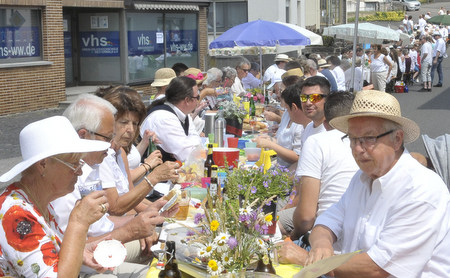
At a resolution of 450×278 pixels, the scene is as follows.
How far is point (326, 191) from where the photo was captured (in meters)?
4.57

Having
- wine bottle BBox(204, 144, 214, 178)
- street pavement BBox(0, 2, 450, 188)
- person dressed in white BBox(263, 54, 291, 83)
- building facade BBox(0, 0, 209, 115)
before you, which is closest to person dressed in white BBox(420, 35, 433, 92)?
street pavement BBox(0, 2, 450, 188)

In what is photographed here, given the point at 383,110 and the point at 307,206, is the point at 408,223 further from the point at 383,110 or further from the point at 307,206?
the point at 307,206

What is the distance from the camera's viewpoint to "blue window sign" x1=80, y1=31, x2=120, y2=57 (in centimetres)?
2042

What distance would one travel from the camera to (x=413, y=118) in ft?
55.5

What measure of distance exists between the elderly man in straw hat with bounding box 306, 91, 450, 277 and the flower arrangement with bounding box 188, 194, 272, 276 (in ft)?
1.34

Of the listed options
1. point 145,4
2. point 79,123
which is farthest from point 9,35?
point 79,123

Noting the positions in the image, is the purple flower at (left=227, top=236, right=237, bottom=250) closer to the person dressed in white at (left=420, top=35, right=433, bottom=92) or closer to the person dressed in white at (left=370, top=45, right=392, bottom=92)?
the person dressed in white at (left=370, top=45, right=392, bottom=92)

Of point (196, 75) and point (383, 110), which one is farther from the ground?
point (196, 75)

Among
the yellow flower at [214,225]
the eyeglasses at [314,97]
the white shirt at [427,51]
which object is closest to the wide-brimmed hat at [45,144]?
the yellow flower at [214,225]

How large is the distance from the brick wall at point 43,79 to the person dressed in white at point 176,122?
9890 millimetres

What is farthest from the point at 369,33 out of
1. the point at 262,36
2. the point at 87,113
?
the point at 87,113

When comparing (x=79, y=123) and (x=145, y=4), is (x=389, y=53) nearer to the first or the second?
(x=145, y=4)

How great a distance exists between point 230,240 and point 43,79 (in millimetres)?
14953

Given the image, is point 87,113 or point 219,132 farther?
point 219,132
